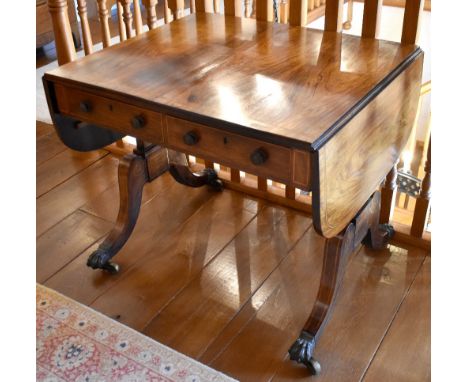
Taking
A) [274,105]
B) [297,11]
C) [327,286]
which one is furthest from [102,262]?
[297,11]

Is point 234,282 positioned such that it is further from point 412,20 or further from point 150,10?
point 150,10

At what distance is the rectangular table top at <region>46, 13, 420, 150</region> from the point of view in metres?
1.17

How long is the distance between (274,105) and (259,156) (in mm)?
131

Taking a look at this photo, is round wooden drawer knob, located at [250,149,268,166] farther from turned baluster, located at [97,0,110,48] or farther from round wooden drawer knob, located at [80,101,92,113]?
turned baluster, located at [97,0,110,48]

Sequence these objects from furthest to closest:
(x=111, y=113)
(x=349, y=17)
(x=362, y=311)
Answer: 1. (x=349, y=17)
2. (x=362, y=311)
3. (x=111, y=113)

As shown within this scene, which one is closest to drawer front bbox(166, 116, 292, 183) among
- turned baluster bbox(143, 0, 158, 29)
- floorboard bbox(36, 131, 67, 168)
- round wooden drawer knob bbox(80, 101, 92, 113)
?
round wooden drawer knob bbox(80, 101, 92, 113)

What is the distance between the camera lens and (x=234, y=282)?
1.73 m

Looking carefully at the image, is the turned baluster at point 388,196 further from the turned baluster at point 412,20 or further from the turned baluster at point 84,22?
the turned baluster at point 84,22

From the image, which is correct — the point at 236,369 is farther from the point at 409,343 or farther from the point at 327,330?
the point at 409,343

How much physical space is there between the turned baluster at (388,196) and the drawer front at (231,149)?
76 centimetres

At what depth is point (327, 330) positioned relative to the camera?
1.56 metres

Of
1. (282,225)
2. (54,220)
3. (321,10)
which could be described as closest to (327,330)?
(282,225)

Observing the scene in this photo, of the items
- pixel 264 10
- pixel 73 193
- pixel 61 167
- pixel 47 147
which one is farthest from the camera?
pixel 47 147

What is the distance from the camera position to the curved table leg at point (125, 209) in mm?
1738
